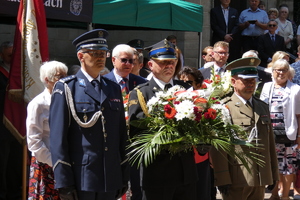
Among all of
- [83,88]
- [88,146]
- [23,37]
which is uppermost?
[23,37]

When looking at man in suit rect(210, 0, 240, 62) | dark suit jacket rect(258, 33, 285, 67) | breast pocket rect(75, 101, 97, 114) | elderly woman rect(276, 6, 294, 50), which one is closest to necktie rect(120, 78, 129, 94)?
breast pocket rect(75, 101, 97, 114)

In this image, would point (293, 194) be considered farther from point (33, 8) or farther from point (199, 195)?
point (33, 8)

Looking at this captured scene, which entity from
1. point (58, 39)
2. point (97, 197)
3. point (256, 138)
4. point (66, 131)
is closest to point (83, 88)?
point (66, 131)

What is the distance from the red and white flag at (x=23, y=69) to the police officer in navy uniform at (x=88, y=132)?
2.11 m

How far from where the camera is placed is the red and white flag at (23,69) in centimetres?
736

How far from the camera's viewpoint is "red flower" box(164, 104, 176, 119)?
5.34m

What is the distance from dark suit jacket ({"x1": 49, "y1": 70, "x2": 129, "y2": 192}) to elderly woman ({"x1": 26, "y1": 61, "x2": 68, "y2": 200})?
2.73 feet

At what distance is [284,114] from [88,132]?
450 centimetres

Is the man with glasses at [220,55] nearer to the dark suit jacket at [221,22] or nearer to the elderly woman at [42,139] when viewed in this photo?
the elderly woman at [42,139]

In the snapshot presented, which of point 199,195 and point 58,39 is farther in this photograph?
point 58,39

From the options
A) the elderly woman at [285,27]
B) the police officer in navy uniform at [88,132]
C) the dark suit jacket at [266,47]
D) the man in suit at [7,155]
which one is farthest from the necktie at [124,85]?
the elderly woman at [285,27]

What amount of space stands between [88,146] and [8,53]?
3431 millimetres

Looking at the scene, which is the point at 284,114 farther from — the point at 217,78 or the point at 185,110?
the point at 185,110

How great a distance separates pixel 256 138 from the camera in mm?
6434
